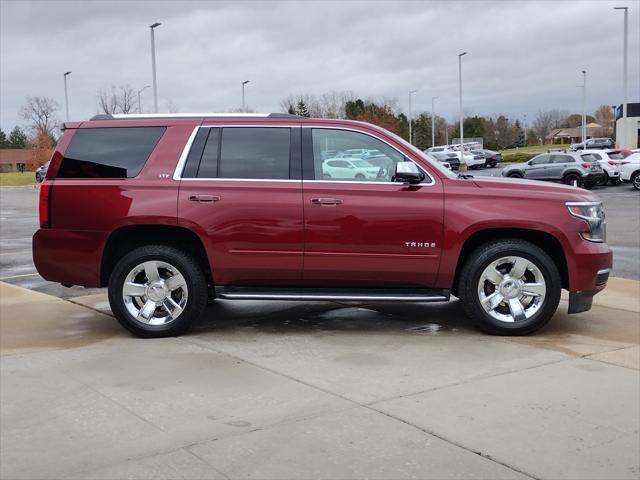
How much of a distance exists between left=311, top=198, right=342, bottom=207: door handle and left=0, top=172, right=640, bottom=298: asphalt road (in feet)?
13.0

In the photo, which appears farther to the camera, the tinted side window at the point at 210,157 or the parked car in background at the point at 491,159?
the parked car in background at the point at 491,159

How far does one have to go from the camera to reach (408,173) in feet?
20.6

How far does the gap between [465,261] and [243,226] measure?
208 centimetres

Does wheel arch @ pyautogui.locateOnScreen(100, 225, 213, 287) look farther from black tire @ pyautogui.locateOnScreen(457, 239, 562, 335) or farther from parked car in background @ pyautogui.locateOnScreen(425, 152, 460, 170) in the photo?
parked car in background @ pyautogui.locateOnScreen(425, 152, 460, 170)

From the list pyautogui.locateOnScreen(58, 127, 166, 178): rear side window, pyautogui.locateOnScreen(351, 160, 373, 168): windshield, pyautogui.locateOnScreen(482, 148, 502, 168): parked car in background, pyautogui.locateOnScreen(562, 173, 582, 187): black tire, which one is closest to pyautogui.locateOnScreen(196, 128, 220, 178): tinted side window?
pyautogui.locateOnScreen(58, 127, 166, 178): rear side window

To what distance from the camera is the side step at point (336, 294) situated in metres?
6.43

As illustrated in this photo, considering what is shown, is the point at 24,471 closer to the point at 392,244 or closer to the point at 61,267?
the point at 61,267

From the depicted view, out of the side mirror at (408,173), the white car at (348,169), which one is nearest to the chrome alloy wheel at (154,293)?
the white car at (348,169)

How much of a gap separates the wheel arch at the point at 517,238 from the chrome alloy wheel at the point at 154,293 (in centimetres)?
258

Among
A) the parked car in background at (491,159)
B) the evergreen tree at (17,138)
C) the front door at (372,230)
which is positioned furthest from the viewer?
the evergreen tree at (17,138)

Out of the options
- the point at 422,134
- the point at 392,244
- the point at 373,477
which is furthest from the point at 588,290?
the point at 422,134

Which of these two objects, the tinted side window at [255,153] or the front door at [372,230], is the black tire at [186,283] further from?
the front door at [372,230]

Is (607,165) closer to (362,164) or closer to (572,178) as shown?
(572,178)

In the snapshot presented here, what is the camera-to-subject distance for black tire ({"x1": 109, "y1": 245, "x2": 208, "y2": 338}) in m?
6.51
